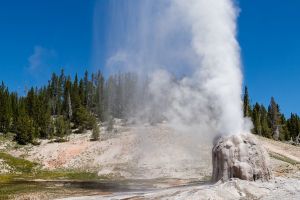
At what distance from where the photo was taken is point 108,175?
72.8 m

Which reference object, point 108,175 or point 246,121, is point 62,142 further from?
point 246,121

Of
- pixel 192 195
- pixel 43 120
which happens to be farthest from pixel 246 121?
pixel 43 120

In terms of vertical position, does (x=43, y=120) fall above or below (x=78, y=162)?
above

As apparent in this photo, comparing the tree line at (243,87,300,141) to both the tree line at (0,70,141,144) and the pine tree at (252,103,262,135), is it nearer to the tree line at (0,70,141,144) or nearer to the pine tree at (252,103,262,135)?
the pine tree at (252,103,262,135)

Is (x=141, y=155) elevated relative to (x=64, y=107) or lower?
lower

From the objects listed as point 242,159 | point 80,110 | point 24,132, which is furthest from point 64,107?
point 242,159

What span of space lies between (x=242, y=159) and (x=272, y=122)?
114 metres

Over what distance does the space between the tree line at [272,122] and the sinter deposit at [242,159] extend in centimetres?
9187

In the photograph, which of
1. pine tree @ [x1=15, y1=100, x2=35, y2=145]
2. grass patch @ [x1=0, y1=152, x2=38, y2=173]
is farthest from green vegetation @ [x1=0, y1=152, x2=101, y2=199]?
pine tree @ [x1=15, y1=100, x2=35, y2=145]

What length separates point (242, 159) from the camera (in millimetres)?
36812

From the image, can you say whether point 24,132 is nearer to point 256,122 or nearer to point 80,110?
point 80,110

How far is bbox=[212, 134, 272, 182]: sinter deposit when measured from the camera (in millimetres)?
36281

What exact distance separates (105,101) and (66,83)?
15.2 metres

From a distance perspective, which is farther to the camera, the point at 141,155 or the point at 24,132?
the point at 24,132
